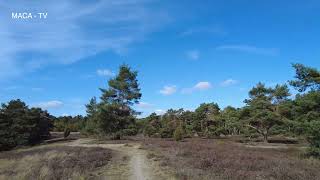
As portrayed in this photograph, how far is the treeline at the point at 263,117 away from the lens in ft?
103

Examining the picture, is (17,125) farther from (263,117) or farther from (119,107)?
(263,117)

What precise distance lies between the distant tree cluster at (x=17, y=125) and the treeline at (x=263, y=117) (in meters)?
23.7

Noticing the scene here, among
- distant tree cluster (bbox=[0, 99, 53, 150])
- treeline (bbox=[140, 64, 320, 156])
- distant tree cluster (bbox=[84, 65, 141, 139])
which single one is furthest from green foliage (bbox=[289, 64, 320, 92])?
distant tree cluster (bbox=[0, 99, 53, 150])

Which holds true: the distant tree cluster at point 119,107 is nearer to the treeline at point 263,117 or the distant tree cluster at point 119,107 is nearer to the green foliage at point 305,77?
the treeline at point 263,117

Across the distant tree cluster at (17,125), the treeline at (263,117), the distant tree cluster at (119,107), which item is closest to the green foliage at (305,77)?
the treeline at (263,117)

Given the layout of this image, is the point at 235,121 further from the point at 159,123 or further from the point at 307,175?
the point at 307,175

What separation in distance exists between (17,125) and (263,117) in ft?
143

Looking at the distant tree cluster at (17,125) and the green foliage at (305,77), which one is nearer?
the green foliage at (305,77)

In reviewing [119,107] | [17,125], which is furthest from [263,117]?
[17,125]

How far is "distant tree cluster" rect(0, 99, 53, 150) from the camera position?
225ft

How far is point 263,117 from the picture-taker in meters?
64.9

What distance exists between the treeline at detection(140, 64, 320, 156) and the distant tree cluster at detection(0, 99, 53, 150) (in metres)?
23.7

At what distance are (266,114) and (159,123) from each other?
40714 mm

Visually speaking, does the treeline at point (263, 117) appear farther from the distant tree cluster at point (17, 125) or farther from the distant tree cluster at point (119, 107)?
the distant tree cluster at point (17, 125)
